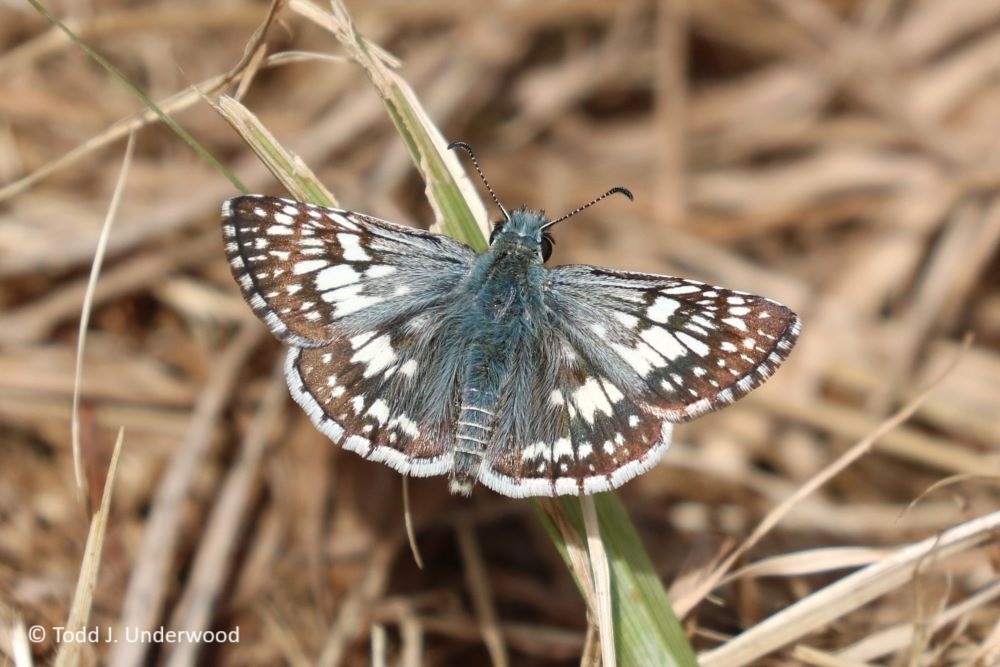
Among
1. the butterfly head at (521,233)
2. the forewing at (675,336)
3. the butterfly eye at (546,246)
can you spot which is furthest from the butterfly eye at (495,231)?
the forewing at (675,336)

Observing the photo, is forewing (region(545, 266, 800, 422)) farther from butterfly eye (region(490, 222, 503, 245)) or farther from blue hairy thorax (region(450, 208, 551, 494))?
butterfly eye (region(490, 222, 503, 245))

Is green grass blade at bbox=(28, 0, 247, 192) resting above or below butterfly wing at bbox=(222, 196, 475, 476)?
above

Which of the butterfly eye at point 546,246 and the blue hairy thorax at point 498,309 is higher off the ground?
the butterfly eye at point 546,246

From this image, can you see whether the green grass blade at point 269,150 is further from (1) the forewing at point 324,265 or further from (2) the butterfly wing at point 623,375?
(2) the butterfly wing at point 623,375

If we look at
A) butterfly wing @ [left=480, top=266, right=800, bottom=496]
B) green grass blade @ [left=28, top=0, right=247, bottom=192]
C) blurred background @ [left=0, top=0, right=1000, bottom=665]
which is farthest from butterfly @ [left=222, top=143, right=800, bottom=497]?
blurred background @ [left=0, top=0, right=1000, bottom=665]

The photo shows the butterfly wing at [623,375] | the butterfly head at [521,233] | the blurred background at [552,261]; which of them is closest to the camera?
the butterfly wing at [623,375]

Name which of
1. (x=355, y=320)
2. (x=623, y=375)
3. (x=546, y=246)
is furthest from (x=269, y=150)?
(x=623, y=375)
